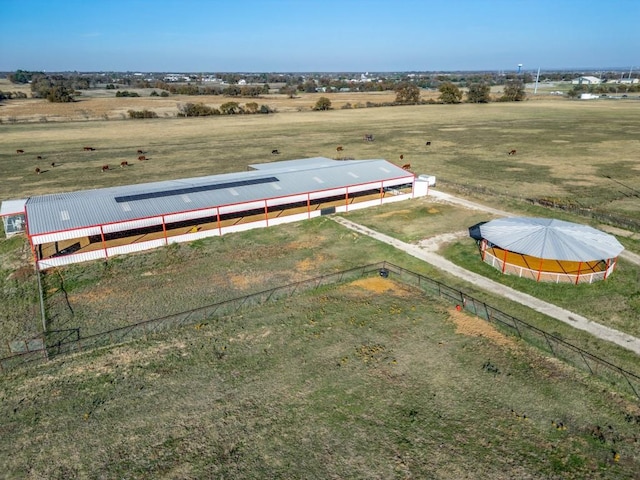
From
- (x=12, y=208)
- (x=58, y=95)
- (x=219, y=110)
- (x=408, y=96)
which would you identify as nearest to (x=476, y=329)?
(x=12, y=208)

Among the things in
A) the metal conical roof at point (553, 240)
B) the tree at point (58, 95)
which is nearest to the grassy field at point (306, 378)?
the metal conical roof at point (553, 240)

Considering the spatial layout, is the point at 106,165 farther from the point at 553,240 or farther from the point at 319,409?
→ the point at 553,240

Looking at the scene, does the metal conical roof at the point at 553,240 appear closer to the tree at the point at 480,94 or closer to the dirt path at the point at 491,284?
the dirt path at the point at 491,284

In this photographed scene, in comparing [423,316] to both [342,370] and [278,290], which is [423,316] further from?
[278,290]

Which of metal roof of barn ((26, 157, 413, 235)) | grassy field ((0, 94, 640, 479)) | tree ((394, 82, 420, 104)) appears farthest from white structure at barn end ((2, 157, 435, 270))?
tree ((394, 82, 420, 104))

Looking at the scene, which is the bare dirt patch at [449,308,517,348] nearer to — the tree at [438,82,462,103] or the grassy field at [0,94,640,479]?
the grassy field at [0,94,640,479]

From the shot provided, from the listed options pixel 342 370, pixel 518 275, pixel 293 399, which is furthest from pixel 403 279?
pixel 293 399
